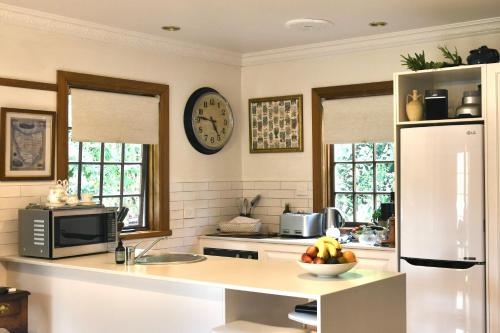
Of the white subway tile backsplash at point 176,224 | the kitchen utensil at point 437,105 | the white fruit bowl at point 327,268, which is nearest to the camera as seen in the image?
the white fruit bowl at point 327,268

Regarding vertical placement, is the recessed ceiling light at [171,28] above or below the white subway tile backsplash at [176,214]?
above

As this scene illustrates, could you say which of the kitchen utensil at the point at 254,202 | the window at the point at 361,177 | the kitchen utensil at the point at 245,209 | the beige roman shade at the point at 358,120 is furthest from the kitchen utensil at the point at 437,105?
the kitchen utensil at the point at 245,209

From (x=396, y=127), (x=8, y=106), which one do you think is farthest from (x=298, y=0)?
(x=8, y=106)

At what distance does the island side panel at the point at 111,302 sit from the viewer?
3617 millimetres

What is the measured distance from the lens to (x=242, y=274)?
12.0 feet

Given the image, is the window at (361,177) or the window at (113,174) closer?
the window at (113,174)

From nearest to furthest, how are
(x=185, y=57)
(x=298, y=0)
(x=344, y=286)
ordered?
(x=344, y=286)
(x=298, y=0)
(x=185, y=57)

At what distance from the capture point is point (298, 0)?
181 inches

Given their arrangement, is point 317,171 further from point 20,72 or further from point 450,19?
point 20,72

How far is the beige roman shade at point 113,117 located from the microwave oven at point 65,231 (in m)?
0.68

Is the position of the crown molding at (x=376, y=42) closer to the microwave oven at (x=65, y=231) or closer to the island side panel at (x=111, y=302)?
the microwave oven at (x=65, y=231)

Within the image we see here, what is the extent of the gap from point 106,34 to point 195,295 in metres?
2.57

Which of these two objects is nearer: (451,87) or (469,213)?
(469,213)

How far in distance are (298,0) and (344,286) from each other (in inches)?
86.1
